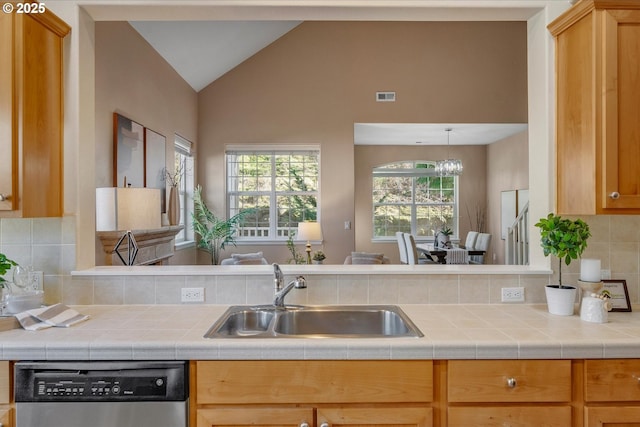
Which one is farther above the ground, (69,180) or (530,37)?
(530,37)

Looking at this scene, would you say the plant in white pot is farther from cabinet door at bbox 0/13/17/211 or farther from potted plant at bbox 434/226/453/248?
potted plant at bbox 434/226/453/248

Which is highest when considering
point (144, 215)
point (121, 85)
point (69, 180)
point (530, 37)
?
point (121, 85)

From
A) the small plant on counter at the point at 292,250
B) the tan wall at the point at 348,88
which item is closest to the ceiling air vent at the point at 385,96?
the tan wall at the point at 348,88

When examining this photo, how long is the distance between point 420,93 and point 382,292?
15.7 ft

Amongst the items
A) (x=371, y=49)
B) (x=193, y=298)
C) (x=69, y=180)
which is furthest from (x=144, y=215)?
(x=371, y=49)

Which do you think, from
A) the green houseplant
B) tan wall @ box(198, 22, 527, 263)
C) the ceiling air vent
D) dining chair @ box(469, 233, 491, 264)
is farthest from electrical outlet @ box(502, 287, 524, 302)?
dining chair @ box(469, 233, 491, 264)

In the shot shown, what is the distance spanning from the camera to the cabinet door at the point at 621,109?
1701 millimetres

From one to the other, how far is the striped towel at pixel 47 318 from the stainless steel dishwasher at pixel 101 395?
0.23 m

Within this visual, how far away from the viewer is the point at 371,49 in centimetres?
614

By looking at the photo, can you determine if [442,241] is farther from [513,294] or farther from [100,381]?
[100,381]

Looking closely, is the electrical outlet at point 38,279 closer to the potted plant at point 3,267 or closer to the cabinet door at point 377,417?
the potted plant at point 3,267

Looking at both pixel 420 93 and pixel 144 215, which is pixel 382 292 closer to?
pixel 144 215

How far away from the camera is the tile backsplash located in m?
2.03

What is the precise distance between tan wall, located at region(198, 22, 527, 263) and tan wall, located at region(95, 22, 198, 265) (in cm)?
102
